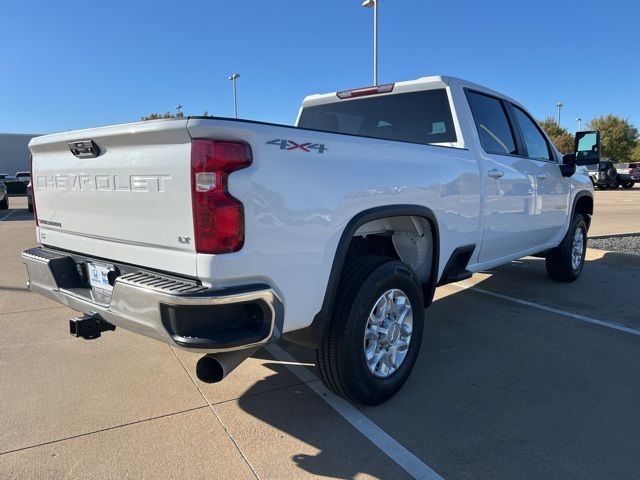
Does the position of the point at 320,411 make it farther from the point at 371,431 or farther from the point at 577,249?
the point at 577,249

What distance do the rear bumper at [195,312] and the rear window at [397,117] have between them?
6.87 ft

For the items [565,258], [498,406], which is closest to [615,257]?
[565,258]

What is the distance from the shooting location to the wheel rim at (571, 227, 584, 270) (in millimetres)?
6469

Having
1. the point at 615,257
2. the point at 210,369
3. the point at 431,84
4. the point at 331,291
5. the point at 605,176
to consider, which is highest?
the point at 431,84

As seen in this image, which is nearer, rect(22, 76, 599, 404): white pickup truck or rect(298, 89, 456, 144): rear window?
rect(22, 76, 599, 404): white pickup truck

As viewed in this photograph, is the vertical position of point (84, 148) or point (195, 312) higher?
point (84, 148)

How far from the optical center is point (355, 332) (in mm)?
2934

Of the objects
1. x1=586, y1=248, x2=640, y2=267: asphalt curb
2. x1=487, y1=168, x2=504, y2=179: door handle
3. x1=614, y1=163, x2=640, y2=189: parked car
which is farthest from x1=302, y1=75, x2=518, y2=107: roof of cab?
x1=614, y1=163, x2=640, y2=189: parked car

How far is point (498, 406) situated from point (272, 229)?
6.28ft

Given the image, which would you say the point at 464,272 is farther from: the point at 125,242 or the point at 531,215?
the point at 125,242

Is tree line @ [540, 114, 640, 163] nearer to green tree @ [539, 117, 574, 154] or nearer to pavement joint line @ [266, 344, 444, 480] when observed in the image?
green tree @ [539, 117, 574, 154]

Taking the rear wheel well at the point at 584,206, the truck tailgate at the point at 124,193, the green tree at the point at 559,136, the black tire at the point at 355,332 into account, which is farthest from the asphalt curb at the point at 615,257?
the green tree at the point at 559,136

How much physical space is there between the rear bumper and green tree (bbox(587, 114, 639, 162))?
2740 inches

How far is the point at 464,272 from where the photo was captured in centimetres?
417
